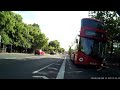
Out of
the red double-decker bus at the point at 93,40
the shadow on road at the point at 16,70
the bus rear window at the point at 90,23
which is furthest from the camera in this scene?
the red double-decker bus at the point at 93,40

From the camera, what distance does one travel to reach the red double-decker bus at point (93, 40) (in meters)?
17.4

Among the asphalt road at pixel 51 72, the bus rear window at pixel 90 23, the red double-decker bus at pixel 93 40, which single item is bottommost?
the asphalt road at pixel 51 72

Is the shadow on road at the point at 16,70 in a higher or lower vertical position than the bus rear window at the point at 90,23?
lower

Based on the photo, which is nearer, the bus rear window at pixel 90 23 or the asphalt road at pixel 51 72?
the asphalt road at pixel 51 72

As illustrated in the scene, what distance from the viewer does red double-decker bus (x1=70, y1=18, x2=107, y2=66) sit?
17.4 meters

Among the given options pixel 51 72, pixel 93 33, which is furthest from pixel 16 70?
pixel 93 33

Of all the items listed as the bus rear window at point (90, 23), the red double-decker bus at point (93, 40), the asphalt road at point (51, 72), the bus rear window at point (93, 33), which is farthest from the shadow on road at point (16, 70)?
the bus rear window at point (90, 23)

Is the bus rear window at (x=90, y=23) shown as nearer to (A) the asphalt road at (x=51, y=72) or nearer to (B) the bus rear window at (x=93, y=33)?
(B) the bus rear window at (x=93, y=33)

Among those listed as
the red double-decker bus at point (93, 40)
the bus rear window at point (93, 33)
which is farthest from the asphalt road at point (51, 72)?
the bus rear window at point (93, 33)

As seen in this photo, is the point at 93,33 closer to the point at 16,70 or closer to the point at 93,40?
the point at 93,40

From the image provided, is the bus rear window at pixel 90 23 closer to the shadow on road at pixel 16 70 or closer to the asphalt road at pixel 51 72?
the asphalt road at pixel 51 72

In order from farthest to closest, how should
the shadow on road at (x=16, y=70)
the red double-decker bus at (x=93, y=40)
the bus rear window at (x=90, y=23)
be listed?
the red double-decker bus at (x=93, y=40), the bus rear window at (x=90, y=23), the shadow on road at (x=16, y=70)

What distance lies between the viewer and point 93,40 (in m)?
17.8
